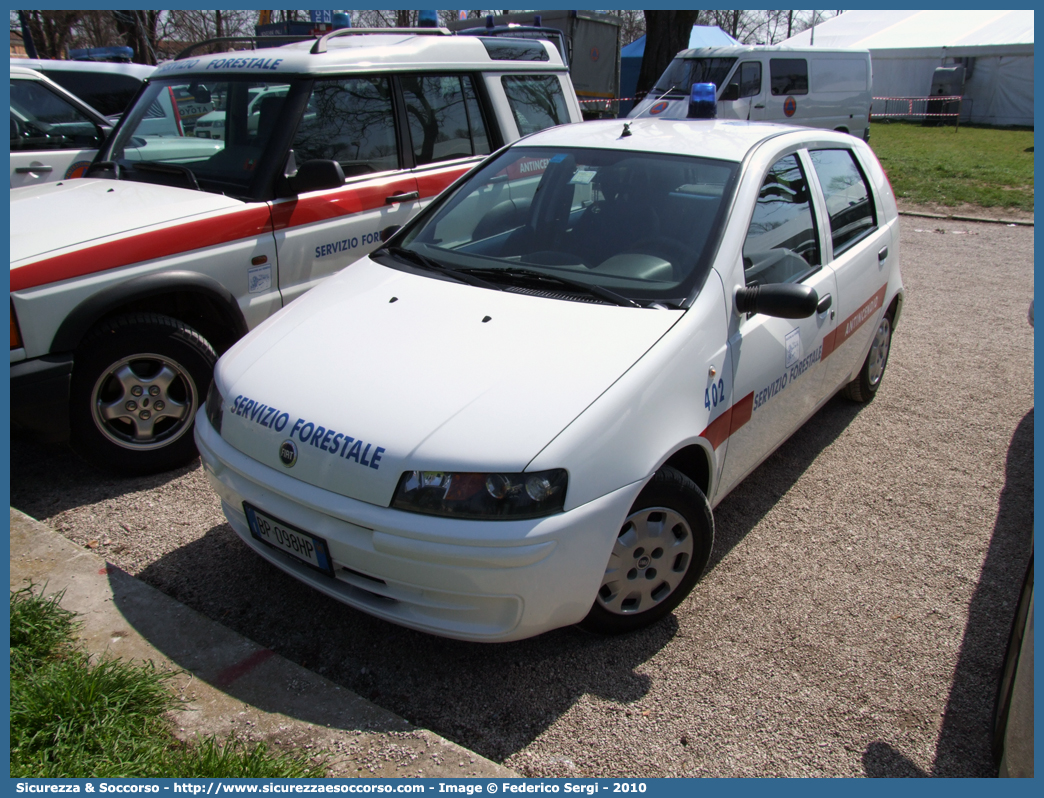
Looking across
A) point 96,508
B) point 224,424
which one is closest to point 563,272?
point 224,424

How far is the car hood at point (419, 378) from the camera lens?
2.42 meters

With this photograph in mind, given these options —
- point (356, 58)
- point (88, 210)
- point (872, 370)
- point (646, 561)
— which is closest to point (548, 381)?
point (646, 561)

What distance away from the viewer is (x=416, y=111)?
4.98 metres

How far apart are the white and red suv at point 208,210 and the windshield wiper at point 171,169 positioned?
0.01 meters

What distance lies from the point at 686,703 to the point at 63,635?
84.9 inches

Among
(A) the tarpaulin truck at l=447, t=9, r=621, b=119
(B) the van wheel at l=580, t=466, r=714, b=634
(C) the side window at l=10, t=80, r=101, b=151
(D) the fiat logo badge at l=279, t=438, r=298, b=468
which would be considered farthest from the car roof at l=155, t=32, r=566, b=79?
(A) the tarpaulin truck at l=447, t=9, r=621, b=119

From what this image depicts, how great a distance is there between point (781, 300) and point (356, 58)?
121 inches

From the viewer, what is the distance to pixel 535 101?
583cm

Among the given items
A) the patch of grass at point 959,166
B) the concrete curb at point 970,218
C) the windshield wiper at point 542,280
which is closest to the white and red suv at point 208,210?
the windshield wiper at point 542,280

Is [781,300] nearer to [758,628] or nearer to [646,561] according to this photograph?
[646,561]

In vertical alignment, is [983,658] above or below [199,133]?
below

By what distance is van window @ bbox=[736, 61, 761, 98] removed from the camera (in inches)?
619

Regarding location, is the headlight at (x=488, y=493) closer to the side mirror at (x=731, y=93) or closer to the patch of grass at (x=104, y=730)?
the patch of grass at (x=104, y=730)

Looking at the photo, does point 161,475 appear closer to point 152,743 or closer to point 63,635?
point 63,635
